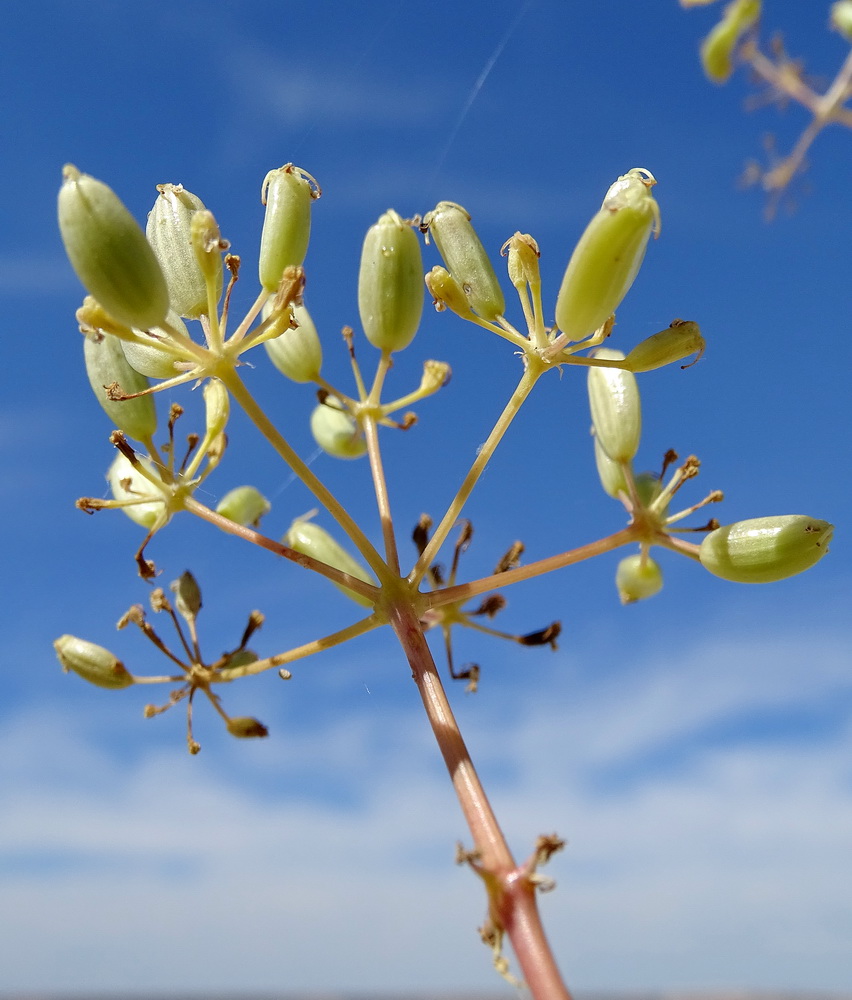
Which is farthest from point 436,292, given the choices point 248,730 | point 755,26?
point 248,730

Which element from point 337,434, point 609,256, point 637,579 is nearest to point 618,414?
point 637,579

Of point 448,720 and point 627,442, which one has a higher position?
point 627,442

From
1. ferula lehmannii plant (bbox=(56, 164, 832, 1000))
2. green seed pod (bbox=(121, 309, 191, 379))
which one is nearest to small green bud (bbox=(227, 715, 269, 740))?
ferula lehmannii plant (bbox=(56, 164, 832, 1000))

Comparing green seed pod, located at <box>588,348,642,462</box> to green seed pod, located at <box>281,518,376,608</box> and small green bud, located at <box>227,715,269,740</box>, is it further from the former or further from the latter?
small green bud, located at <box>227,715,269,740</box>

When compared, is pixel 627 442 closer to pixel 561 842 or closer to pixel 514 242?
pixel 514 242

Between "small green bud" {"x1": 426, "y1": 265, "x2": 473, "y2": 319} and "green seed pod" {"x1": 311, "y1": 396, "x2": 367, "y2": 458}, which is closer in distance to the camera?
"small green bud" {"x1": 426, "y1": 265, "x2": 473, "y2": 319}

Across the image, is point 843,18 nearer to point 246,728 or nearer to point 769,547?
point 769,547
